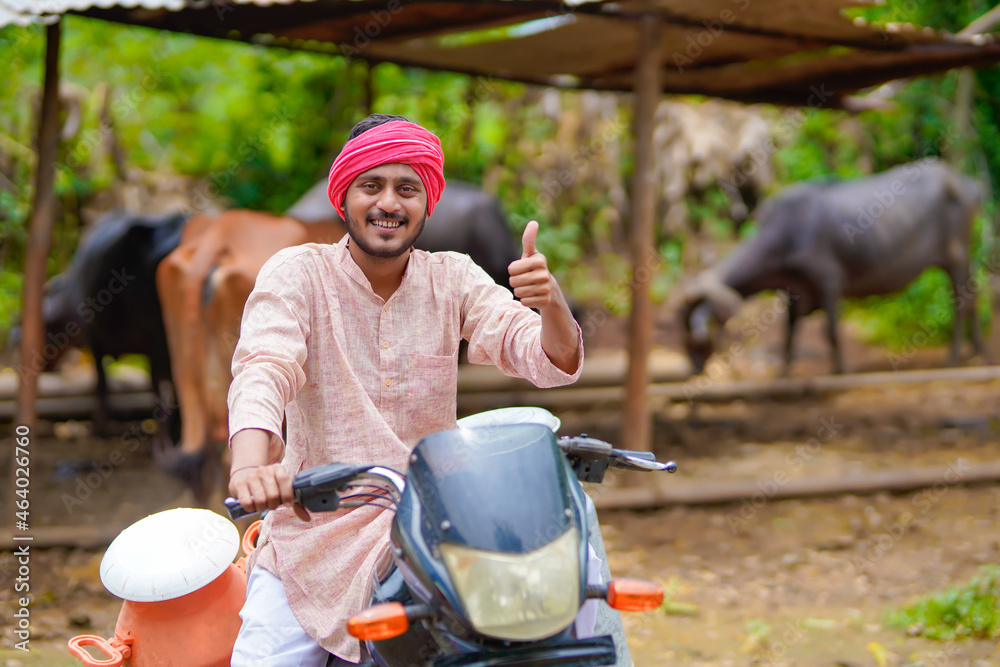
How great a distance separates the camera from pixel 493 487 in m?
1.40

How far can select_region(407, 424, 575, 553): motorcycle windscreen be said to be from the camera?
1351 mm

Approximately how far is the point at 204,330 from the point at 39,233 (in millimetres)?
1044

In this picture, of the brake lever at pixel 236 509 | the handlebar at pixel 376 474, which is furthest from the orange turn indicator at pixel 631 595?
the brake lever at pixel 236 509

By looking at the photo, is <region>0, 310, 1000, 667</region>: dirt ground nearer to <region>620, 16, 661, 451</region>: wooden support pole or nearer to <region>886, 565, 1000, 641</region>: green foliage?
<region>886, 565, 1000, 641</region>: green foliage

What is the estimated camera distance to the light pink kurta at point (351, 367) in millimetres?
1785

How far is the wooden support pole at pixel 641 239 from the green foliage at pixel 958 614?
1820 millimetres

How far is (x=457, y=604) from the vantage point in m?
1.33

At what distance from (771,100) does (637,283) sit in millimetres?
3309

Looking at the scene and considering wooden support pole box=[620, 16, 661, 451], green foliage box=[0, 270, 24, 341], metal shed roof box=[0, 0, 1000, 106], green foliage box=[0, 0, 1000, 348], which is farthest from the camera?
green foliage box=[0, 270, 24, 341]

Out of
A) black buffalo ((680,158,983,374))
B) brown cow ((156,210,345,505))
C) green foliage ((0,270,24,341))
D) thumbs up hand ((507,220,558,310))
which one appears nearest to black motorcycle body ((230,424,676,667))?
thumbs up hand ((507,220,558,310))

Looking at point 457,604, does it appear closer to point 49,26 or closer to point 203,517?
point 203,517

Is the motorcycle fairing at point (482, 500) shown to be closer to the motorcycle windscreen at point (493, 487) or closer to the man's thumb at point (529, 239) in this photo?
the motorcycle windscreen at point (493, 487)

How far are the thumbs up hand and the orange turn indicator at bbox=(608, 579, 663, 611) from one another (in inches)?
20.8

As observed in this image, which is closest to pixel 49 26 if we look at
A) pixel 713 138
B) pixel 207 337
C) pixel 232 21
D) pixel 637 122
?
pixel 232 21
